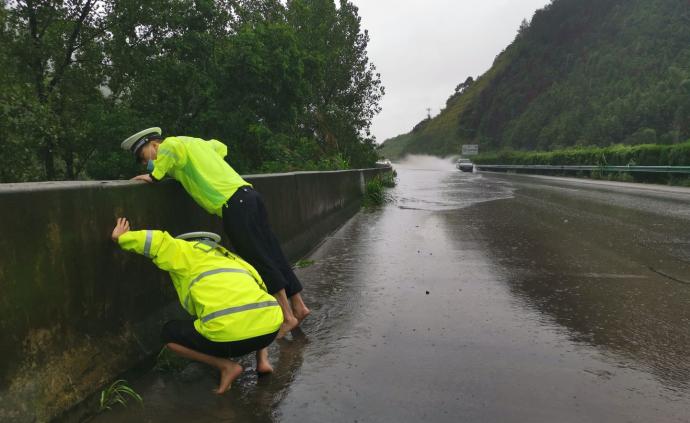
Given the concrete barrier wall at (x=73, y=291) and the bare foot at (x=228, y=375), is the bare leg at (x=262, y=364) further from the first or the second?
the concrete barrier wall at (x=73, y=291)

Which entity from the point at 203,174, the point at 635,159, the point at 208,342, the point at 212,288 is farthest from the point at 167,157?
the point at 635,159

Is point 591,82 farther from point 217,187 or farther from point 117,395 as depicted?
point 117,395

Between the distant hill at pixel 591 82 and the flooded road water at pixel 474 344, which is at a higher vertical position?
the distant hill at pixel 591 82

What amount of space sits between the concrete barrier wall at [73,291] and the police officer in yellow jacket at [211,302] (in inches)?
9.3

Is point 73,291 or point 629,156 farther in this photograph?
point 629,156

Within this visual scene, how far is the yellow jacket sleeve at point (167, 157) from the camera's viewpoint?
3.62 metres

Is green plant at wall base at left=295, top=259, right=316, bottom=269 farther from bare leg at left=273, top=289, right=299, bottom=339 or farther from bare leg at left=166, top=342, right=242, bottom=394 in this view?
bare leg at left=166, top=342, right=242, bottom=394

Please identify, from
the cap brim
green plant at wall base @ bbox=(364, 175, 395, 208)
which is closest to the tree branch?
green plant at wall base @ bbox=(364, 175, 395, 208)

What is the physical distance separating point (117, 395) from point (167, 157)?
4.96 feet

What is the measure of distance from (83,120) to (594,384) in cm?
2249

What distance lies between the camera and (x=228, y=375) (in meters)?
3.16

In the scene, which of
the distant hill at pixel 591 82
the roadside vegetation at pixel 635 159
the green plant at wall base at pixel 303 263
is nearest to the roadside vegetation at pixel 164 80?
the green plant at wall base at pixel 303 263

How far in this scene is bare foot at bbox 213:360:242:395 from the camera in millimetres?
3133

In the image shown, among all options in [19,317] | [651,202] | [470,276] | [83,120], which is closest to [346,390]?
[19,317]
